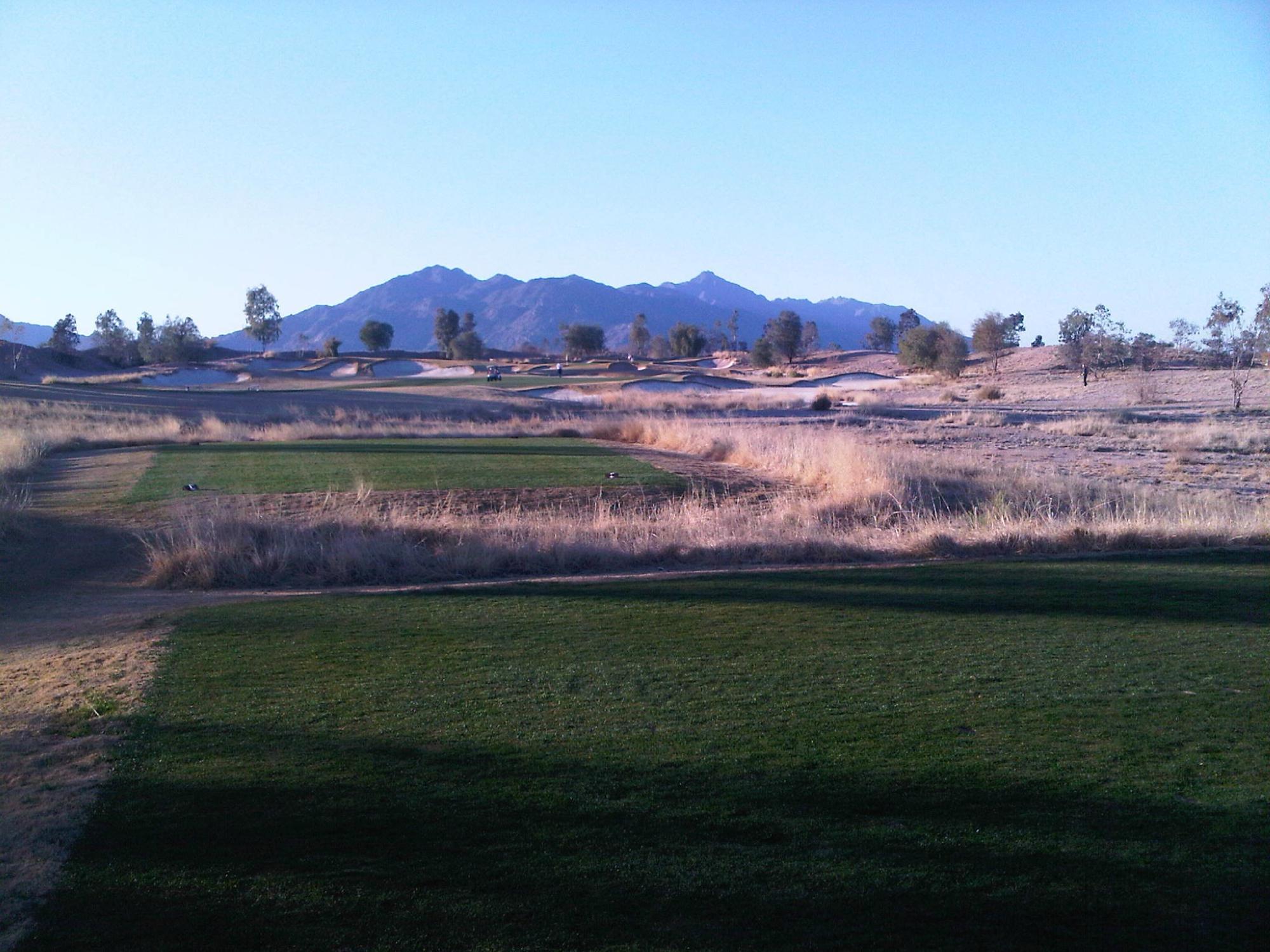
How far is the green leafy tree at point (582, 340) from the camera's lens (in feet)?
513

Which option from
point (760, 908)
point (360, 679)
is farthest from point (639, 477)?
point (760, 908)

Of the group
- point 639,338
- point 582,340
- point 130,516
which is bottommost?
point 130,516

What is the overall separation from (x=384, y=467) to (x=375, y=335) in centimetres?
13096

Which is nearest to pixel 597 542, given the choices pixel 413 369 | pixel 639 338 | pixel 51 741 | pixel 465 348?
pixel 51 741

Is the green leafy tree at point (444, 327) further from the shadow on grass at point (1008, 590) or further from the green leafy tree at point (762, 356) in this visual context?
the shadow on grass at point (1008, 590)

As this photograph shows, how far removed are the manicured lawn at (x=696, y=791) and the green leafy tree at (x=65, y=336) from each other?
121091mm

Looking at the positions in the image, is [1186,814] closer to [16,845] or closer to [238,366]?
[16,845]

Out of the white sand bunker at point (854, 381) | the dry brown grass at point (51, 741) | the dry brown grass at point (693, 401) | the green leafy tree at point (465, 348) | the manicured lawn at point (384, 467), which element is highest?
the green leafy tree at point (465, 348)

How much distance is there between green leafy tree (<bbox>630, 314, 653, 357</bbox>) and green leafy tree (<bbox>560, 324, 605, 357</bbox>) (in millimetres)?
27906

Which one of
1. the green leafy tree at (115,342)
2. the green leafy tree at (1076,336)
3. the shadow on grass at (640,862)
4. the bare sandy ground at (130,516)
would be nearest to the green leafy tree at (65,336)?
the green leafy tree at (115,342)

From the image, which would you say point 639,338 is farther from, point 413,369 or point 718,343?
point 413,369

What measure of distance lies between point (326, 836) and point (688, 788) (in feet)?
5.96

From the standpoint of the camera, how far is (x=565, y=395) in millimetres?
72000

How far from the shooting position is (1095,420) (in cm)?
4472
